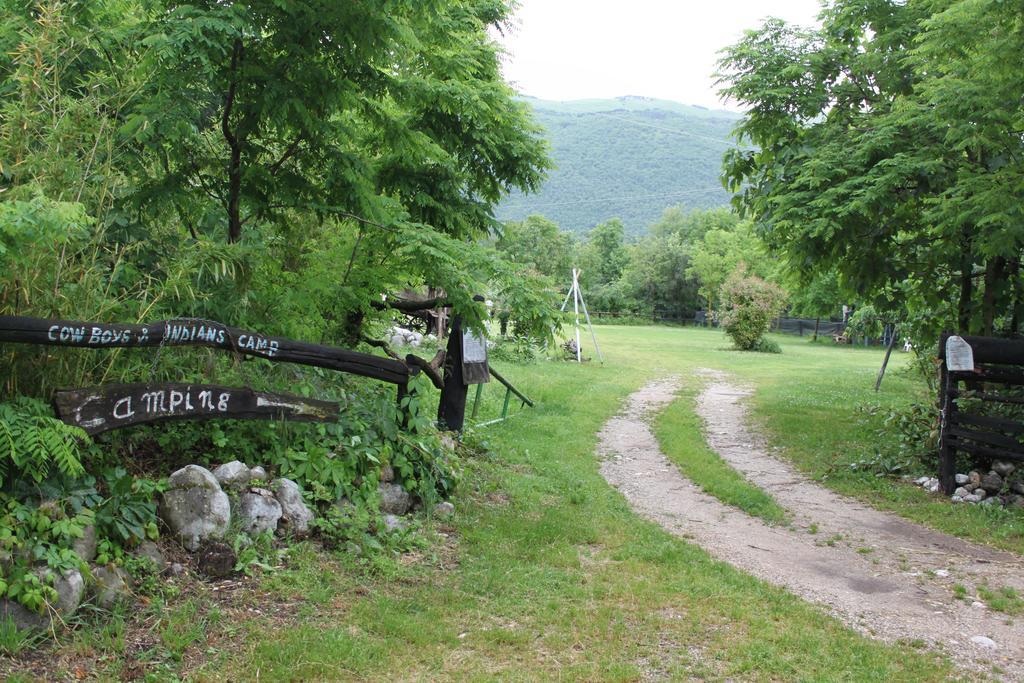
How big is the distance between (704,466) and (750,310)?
1007 inches

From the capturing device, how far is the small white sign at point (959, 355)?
8.95 metres

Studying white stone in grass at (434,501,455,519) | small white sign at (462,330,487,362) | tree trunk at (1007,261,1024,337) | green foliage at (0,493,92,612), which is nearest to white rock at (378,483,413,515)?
white stone in grass at (434,501,455,519)

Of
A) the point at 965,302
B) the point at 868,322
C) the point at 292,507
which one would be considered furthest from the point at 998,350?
the point at 868,322

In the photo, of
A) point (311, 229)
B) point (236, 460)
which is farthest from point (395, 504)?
point (311, 229)

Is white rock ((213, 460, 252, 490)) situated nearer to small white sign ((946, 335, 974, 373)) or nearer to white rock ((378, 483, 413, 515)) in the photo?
white rock ((378, 483, 413, 515))

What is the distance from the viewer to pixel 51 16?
5.09 m

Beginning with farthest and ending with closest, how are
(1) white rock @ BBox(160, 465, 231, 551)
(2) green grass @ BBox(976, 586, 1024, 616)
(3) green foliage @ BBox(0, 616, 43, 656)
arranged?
(2) green grass @ BBox(976, 586, 1024, 616), (1) white rock @ BBox(160, 465, 231, 551), (3) green foliage @ BBox(0, 616, 43, 656)

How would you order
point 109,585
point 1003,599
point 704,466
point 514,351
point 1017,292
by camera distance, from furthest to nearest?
point 514,351, point 1017,292, point 704,466, point 1003,599, point 109,585

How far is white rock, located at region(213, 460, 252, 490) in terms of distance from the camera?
5.42m

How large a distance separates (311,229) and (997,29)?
22.5 feet

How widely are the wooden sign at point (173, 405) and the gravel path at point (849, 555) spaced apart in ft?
11.9

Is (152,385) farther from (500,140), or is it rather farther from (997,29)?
(997,29)

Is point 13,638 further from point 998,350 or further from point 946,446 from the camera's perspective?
point 998,350

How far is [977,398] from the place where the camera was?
29.5 feet
